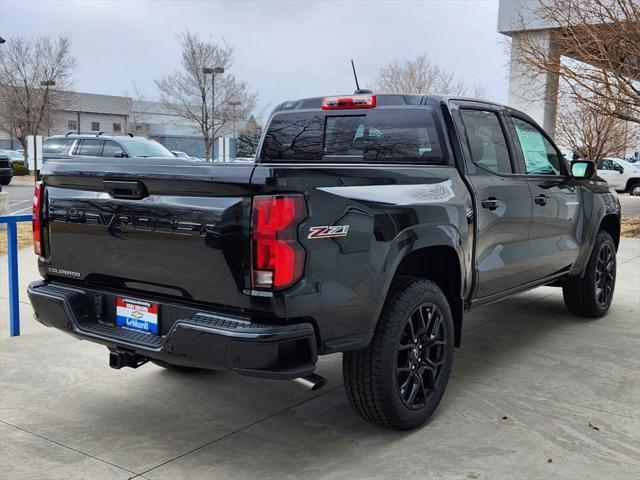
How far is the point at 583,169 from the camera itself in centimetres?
583

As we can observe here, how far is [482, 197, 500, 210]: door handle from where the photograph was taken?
14.3ft

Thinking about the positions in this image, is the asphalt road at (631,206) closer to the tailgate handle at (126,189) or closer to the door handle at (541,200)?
the door handle at (541,200)

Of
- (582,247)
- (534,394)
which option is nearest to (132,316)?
(534,394)

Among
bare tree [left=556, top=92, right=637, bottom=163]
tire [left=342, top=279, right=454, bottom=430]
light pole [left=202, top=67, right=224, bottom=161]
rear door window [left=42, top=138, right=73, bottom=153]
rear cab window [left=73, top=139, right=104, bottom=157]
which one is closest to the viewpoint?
tire [left=342, top=279, right=454, bottom=430]

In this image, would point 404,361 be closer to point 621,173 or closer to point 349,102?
point 349,102

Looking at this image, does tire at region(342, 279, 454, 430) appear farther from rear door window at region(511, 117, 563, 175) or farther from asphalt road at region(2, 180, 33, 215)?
asphalt road at region(2, 180, 33, 215)

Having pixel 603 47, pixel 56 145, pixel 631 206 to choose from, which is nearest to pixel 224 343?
pixel 603 47

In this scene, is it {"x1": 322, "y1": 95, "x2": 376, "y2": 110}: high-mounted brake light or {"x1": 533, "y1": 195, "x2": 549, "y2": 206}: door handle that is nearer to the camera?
{"x1": 322, "y1": 95, "x2": 376, "y2": 110}: high-mounted brake light

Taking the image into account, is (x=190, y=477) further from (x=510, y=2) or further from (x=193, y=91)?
(x=193, y=91)

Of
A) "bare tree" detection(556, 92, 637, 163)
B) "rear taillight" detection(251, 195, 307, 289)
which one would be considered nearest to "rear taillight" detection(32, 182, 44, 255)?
"rear taillight" detection(251, 195, 307, 289)

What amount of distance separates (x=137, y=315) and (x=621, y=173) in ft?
92.6

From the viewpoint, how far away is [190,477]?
3254 millimetres

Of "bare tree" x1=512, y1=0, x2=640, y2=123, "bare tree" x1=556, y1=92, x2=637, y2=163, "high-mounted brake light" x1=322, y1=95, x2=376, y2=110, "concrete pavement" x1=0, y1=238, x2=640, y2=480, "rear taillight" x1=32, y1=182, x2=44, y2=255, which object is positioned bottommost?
"concrete pavement" x1=0, y1=238, x2=640, y2=480

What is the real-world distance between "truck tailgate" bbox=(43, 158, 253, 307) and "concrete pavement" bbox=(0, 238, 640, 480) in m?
0.88
